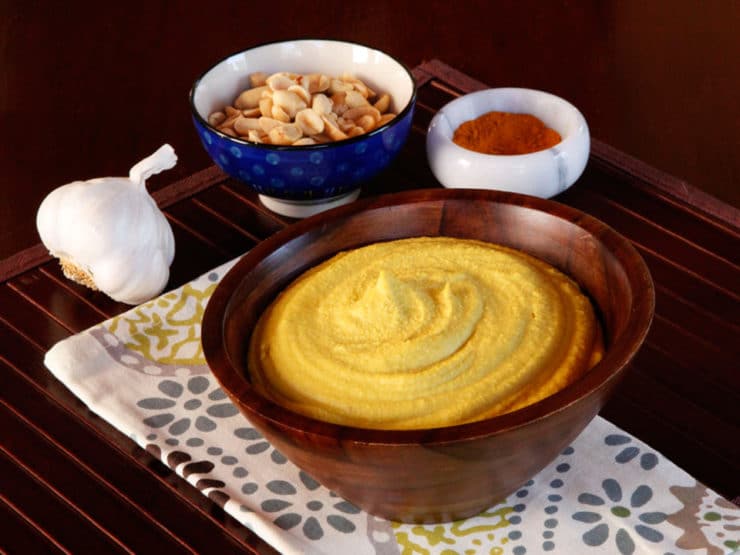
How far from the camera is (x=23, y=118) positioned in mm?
1919

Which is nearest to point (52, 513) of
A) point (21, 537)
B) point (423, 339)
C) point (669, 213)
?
point (21, 537)

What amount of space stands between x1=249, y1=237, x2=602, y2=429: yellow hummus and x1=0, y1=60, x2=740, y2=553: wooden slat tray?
0.17 metres

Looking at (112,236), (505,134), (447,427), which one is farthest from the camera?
(505,134)

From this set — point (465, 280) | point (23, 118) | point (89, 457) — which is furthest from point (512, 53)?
point (89, 457)

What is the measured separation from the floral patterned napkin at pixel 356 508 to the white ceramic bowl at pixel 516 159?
0.43 metres

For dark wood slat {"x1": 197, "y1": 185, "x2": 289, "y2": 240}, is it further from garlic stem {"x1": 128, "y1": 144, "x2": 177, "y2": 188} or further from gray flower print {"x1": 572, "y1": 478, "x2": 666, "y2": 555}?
gray flower print {"x1": 572, "y1": 478, "x2": 666, "y2": 555}

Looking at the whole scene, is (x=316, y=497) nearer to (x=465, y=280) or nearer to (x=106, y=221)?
(x=465, y=280)

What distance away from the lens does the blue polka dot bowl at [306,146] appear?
1.47m

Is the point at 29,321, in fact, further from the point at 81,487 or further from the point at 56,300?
the point at 81,487

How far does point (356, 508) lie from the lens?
3.62 ft

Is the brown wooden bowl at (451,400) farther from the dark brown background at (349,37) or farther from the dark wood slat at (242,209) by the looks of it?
the dark brown background at (349,37)

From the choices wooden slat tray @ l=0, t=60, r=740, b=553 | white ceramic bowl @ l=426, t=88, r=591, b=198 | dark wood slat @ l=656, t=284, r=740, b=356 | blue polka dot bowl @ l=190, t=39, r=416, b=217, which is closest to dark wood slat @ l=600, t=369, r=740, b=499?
wooden slat tray @ l=0, t=60, r=740, b=553

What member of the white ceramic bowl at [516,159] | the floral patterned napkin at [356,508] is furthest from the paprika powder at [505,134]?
the floral patterned napkin at [356,508]

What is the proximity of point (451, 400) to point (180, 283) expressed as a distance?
1.81 ft
